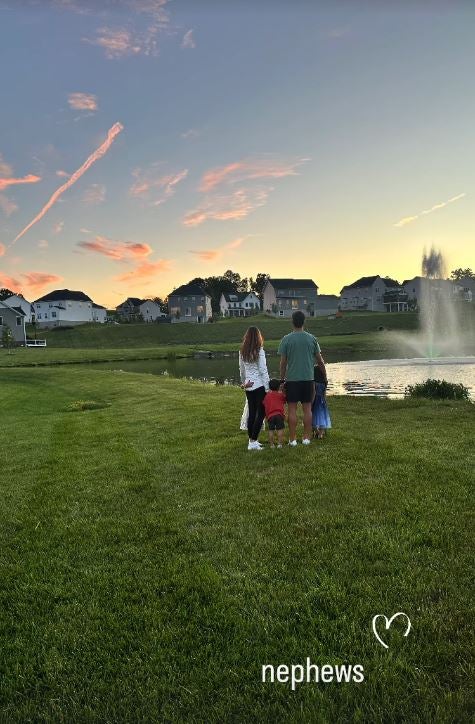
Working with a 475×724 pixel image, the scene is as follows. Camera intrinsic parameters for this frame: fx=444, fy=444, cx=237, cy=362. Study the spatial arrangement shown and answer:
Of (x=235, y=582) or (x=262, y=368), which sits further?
(x=262, y=368)

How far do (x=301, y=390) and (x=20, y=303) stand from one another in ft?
362

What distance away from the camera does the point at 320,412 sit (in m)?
10.1

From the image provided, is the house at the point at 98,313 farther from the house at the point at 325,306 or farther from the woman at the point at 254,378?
the woman at the point at 254,378

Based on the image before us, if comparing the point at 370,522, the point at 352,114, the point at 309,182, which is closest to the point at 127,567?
the point at 370,522

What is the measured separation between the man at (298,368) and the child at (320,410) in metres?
0.54

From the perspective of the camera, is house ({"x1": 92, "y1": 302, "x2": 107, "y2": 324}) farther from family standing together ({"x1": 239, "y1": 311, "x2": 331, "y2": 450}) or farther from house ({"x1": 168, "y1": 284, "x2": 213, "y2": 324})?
family standing together ({"x1": 239, "y1": 311, "x2": 331, "y2": 450})

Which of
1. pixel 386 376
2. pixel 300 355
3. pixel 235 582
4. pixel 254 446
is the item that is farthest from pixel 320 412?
pixel 386 376

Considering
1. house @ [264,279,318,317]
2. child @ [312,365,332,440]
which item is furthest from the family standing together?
house @ [264,279,318,317]

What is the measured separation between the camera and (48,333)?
92938 mm

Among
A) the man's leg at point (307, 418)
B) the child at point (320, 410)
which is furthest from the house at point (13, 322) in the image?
the man's leg at point (307, 418)

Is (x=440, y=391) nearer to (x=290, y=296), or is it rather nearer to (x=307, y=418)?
(x=307, y=418)

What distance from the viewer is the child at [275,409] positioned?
31.2 feet

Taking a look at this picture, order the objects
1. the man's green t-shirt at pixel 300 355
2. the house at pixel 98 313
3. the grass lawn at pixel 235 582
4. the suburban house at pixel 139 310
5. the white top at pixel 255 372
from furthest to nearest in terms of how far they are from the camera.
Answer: the suburban house at pixel 139 310, the house at pixel 98 313, the white top at pixel 255 372, the man's green t-shirt at pixel 300 355, the grass lawn at pixel 235 582

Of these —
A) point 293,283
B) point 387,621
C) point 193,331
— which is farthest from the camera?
point 293,283
